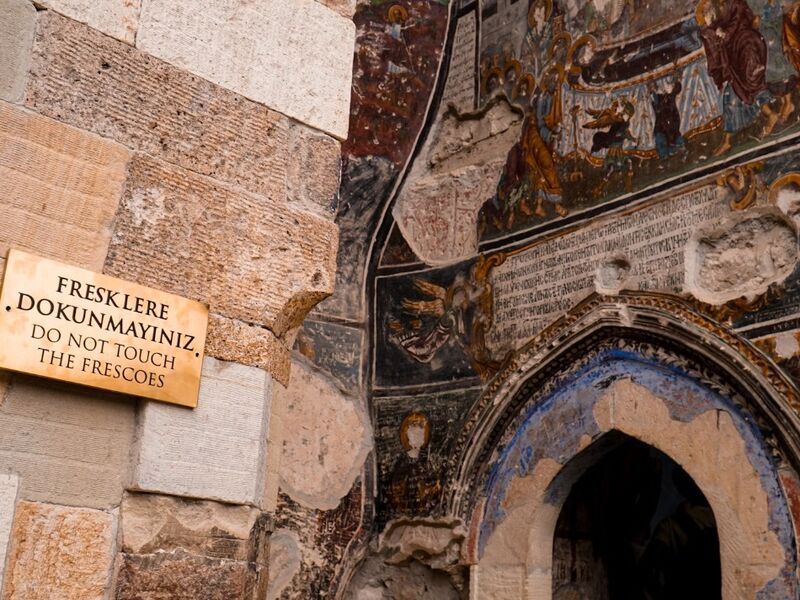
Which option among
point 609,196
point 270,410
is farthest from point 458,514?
point 270,410

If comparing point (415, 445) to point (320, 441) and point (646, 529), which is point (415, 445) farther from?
point (646, 529)

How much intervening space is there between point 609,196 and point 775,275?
118 centimetres

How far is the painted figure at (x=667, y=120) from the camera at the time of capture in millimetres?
5445

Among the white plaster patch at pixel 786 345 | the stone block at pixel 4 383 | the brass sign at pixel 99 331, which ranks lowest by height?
the stone block at pixel 4 383

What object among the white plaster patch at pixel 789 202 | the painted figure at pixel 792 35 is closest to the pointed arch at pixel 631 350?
the white plaster patch at pixel 789 202

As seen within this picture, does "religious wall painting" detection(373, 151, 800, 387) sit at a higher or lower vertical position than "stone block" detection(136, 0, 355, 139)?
higher

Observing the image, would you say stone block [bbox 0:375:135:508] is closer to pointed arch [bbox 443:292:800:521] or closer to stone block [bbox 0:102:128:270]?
stone block [bbox 0:102:128:270]

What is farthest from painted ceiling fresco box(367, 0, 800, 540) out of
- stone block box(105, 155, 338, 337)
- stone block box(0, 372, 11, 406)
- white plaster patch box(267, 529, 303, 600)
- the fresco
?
stone block box(0, 372, 11, 406)

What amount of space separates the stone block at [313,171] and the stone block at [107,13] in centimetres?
52

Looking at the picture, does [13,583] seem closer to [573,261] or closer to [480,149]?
[573,261]

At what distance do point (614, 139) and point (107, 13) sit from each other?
3841 mm

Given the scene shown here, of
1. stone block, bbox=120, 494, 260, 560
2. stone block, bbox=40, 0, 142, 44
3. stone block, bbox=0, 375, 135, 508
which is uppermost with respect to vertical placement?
stone block, bbox=40, 0, 142, 44

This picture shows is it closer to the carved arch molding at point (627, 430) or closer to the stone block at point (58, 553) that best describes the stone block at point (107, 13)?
the stone block at point (58, 553)

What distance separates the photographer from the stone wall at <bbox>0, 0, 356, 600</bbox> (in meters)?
2.24
